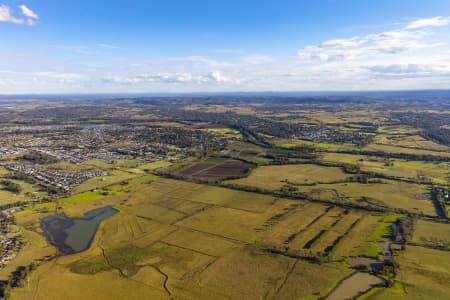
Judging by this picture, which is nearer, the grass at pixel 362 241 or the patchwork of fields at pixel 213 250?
the patchwork of fields at pixel 213 250

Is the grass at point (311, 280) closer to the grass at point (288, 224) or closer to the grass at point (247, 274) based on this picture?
the grass at point (247, 274)

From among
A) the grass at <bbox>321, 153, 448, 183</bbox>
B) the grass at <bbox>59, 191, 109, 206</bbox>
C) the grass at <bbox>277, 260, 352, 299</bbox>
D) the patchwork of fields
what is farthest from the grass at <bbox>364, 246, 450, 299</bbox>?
the grass at <bbox>59, 191, 109, 206</bbox>

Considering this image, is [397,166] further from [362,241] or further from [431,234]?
[362,241]

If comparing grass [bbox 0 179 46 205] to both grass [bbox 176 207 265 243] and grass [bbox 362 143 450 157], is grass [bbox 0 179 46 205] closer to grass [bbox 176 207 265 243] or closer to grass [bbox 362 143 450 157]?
grass [bbox 176 207 265 243]

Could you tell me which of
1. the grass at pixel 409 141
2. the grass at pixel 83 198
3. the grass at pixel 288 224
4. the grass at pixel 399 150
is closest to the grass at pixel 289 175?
the grass at pixel 288 224

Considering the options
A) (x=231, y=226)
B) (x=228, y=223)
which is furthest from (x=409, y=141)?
(x=231, y=226)

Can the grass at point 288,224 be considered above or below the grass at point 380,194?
below
